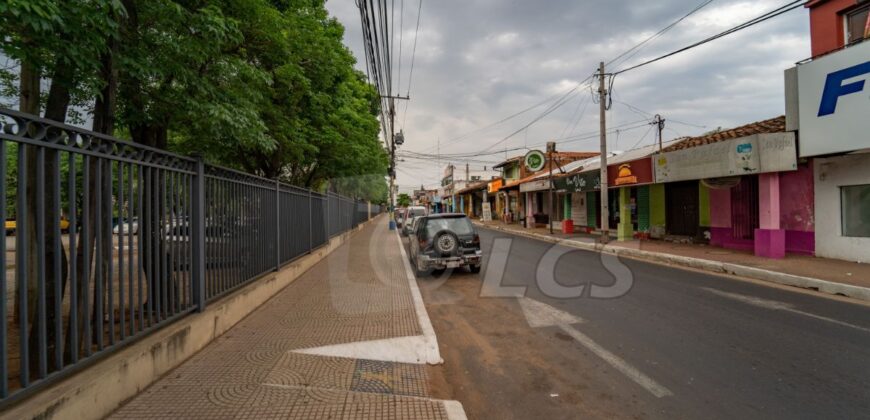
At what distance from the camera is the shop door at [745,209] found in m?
13.7

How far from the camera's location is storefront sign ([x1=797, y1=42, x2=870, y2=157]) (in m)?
9.52

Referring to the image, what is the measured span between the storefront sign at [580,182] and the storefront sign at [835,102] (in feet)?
30.0

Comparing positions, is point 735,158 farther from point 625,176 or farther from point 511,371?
point 511,371

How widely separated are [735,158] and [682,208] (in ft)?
17.4

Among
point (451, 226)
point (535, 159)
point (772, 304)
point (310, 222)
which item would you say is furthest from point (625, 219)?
point (310, 222)

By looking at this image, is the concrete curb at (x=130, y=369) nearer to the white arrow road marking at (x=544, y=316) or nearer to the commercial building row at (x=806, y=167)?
the white arrow road marking at (x=544, y=316)

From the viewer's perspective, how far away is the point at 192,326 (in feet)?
14.6

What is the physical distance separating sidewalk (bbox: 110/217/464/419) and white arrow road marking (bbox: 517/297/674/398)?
1771 millimetres

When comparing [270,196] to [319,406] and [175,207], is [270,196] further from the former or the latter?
[319,406]

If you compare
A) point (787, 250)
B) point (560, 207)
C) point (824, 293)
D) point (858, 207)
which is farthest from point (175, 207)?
point (560, 207)

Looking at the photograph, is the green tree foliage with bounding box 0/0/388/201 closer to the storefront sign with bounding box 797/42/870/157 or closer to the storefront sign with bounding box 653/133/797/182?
the storefront sign with bounding box 653/133/797/182

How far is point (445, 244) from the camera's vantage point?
9.81m

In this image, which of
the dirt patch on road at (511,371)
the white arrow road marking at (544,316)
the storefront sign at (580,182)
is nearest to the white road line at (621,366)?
the dirt patch on road at (511,371)

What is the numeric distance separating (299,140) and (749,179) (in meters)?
14.7
